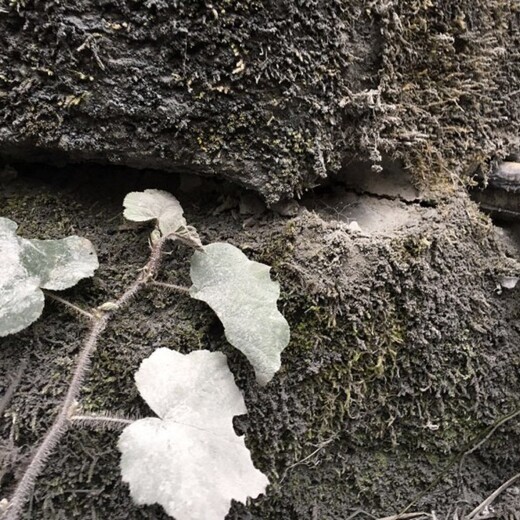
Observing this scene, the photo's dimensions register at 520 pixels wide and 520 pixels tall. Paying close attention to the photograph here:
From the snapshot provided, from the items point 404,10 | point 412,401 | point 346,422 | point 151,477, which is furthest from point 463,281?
point 151,477

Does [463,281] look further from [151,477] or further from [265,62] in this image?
[151,477]

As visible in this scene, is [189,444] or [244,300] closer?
[189,444]

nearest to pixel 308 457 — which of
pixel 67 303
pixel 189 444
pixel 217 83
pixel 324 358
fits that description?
pixel 324 358

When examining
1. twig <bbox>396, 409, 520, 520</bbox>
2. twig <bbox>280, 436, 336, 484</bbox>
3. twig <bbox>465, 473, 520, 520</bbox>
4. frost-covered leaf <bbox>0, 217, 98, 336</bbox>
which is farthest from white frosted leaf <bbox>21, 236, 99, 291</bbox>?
twig <bbox>465, 473, 520, 520</bbox>

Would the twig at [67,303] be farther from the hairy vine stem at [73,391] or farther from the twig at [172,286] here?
the twig at [172,286]

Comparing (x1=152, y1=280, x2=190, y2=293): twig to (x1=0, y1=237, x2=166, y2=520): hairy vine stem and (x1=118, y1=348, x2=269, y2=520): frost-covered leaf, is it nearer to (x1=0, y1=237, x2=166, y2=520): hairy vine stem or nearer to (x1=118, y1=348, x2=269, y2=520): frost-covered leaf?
(x1=0, y1=237, x2=166, y2=520): hairy vine stem

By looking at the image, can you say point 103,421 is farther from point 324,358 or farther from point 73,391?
point 324,358
